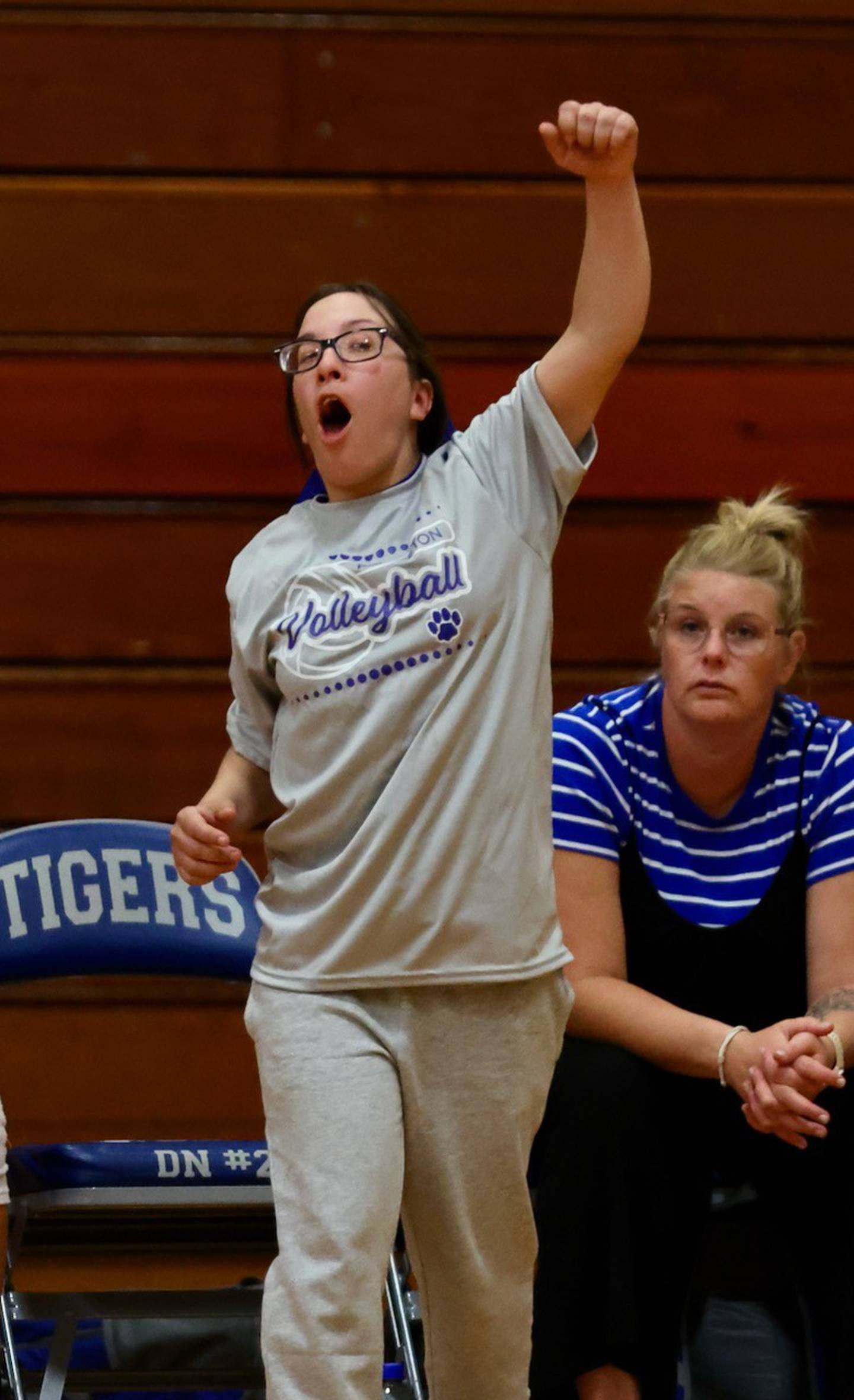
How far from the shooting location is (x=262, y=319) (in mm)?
3262

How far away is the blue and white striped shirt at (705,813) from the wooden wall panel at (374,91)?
4.34 feet

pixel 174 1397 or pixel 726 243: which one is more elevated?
pixel 726 243

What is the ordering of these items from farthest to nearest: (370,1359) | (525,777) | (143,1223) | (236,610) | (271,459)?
(271,459) → (143,1223) → (236,610) → (525,777) → (370,1359)

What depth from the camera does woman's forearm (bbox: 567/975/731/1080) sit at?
2.21 metres

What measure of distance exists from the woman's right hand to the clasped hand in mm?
684

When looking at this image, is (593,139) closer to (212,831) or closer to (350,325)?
(350,325)

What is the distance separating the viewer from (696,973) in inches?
93.6

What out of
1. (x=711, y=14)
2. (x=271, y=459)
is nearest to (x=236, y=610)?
Answer: (x=271, y=459)

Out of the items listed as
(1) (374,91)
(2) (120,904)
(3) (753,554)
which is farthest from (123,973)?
(1) (374,91)

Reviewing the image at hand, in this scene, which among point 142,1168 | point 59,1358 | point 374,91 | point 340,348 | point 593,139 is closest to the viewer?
point 593,139

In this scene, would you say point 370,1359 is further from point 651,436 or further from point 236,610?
point 651,436

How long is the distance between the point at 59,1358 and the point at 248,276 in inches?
76.8

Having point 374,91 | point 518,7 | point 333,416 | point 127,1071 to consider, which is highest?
point 518,7

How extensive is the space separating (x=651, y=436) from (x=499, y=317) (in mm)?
366
